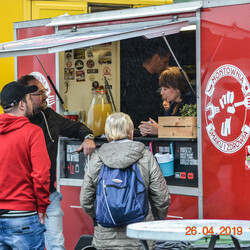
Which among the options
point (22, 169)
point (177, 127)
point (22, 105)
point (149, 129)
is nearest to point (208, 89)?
point (177, 127)

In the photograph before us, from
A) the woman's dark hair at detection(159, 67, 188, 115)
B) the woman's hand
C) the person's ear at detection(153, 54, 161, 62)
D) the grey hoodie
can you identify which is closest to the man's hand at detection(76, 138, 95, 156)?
the woman's hand

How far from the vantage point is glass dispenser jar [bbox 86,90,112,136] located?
219 inches

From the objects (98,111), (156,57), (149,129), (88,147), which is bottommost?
(88,147)

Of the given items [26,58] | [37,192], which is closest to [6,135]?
[37,192]

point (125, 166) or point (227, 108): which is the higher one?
point (227, 108)

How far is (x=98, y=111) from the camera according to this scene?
559 cm

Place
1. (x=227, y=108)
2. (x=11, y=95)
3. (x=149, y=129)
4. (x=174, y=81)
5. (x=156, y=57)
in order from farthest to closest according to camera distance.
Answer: (x=156, y=57) → (x=174, y=81) → (x=149, y=129) → (x=227, y=108) → (x=11, y=95)

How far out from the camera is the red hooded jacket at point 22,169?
365cm

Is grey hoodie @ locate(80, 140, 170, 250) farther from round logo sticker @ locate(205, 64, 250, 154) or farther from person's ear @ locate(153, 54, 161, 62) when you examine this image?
person's ear @ locate(153, 54, 161, 62)

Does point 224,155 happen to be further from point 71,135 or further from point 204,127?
point 71,135

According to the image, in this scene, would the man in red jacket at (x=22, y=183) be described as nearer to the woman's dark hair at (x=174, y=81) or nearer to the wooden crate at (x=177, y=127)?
the wooden crate at (x=177, y=127)

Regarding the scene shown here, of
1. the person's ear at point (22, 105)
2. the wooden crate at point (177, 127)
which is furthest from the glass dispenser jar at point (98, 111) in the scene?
the person's ear at point (22, 105)

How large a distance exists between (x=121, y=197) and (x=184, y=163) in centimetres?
138

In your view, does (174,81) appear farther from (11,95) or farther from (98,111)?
(11,95)
